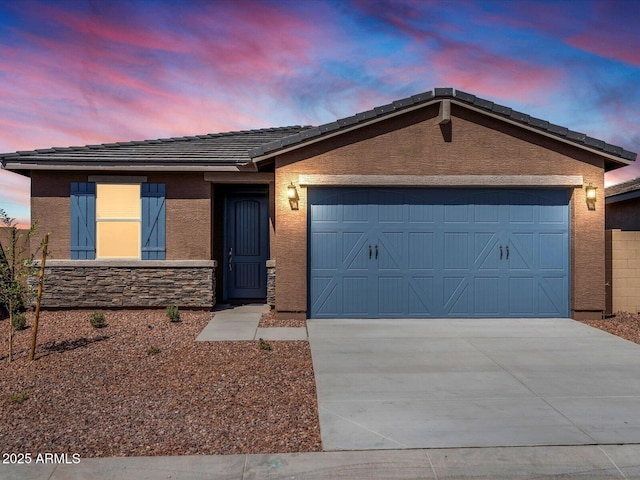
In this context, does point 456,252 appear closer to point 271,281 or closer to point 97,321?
point 271,281

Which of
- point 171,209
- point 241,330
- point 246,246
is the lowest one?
point 241,330

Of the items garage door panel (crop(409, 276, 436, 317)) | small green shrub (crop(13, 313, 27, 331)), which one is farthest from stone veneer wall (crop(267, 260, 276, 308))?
small green shrub (crop(13, 313, 27, 331))

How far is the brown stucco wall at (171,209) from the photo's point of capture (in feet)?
33.5

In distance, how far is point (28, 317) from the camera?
31.4ft

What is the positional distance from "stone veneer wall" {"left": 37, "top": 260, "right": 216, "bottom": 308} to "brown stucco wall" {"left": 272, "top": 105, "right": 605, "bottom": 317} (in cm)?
235

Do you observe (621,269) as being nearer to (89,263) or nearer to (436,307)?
(436,307)

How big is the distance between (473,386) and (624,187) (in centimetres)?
1392

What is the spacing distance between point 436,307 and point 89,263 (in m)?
7.71

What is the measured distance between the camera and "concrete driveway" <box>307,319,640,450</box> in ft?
13.2

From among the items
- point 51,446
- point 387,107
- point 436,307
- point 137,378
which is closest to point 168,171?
point 387,107

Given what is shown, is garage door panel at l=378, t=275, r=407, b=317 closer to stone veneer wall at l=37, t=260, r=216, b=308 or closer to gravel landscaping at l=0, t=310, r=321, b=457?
gravel landscaping at l=0, t=310, r=321, b=457

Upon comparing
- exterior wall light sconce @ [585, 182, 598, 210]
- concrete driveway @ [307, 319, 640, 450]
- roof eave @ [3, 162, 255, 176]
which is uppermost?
roof eave @ [3, 162, 255, 176]

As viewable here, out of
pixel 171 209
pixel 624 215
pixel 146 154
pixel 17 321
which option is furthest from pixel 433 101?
pixel 624 215

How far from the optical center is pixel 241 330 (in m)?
8.27
